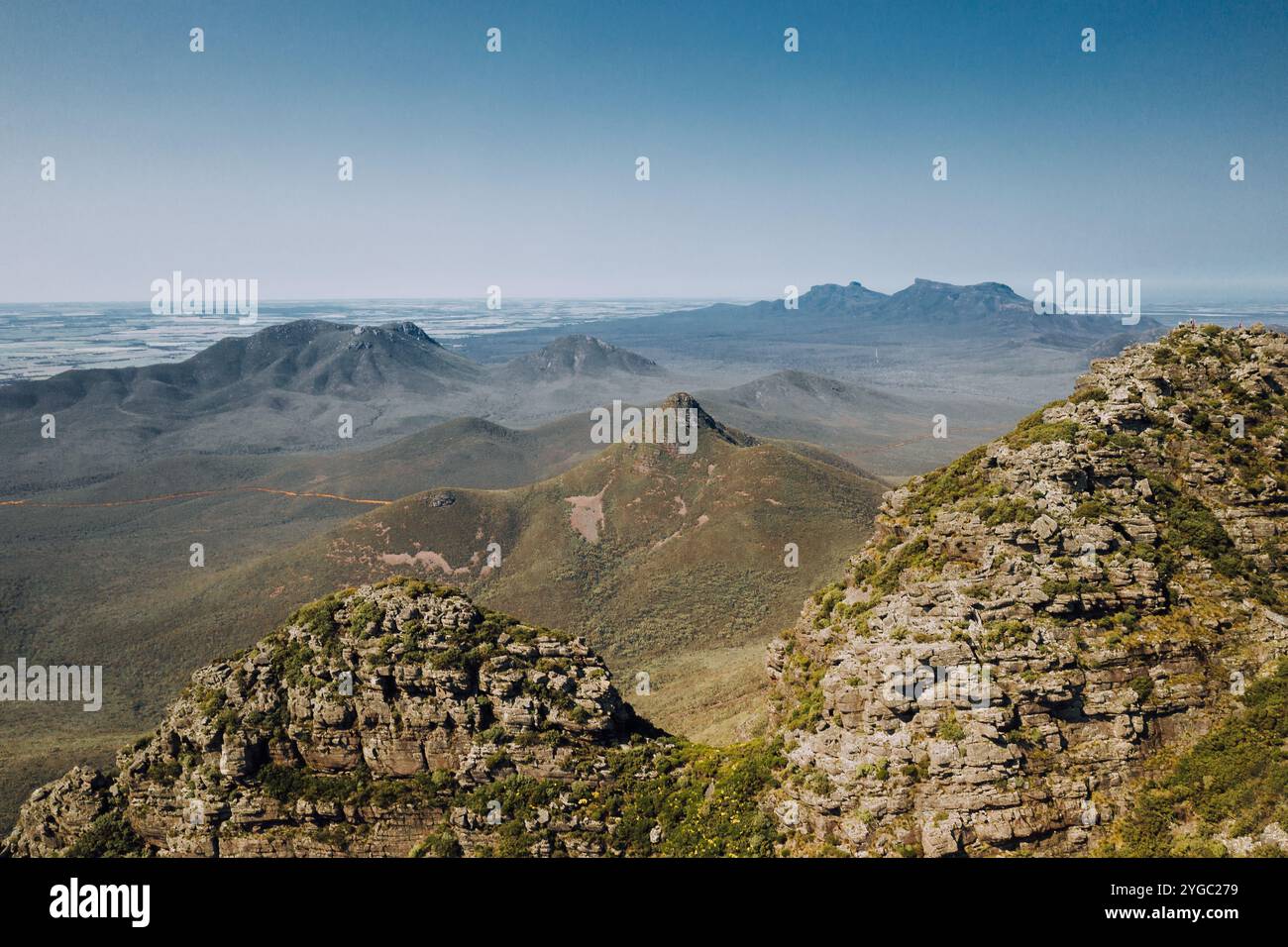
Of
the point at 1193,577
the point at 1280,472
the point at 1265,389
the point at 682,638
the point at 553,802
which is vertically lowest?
the point at 682,638

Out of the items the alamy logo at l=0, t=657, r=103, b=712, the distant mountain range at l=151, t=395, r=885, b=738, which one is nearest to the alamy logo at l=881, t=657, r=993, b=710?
the distant mountain range at l=151, t=395, r=885, b=738

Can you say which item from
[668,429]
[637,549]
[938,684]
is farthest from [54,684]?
[938,684]

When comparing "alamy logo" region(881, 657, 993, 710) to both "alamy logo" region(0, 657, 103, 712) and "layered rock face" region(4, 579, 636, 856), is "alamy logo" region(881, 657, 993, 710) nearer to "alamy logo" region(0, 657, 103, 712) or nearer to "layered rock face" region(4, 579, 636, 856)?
"layered rock face" region(4, 579, 636, 856)

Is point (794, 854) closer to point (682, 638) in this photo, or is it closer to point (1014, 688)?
point (1014, 688)

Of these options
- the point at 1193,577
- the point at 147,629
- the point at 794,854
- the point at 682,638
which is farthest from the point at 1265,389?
the point at 147,629
